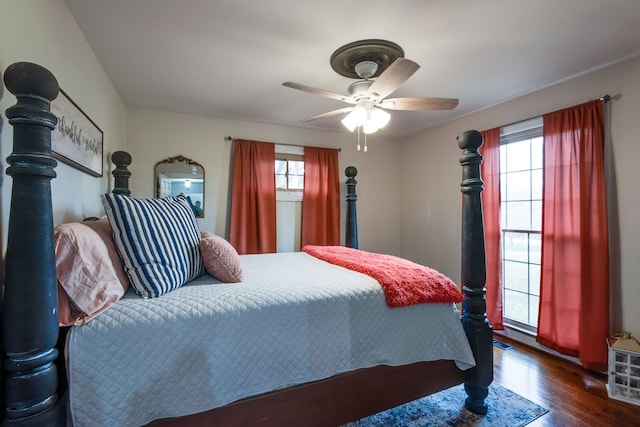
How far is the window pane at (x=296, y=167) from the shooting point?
3834 millimetres

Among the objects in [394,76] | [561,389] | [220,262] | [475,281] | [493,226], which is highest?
[394,76]

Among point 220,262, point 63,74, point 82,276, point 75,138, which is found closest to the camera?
point 82,276

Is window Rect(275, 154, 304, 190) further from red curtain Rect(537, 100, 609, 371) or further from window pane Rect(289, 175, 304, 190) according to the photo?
red curtain Rect(537, 100, 609, 371)

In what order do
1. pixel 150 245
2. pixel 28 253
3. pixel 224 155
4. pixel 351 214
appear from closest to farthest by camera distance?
pixel 28 253, pixel 150 245, pixel 351 214, pixel 224 155

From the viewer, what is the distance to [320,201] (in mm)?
3861

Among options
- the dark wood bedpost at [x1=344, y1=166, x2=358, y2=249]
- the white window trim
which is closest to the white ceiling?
the dark wood bedpost at [x1=344, y1=166, x2=358, y2=249]

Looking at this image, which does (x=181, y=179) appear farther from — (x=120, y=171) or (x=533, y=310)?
(x=533, y=310)

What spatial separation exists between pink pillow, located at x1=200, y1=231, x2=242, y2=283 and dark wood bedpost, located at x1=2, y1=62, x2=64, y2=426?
68 cm

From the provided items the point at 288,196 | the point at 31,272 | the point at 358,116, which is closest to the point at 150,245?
the point at 31,272

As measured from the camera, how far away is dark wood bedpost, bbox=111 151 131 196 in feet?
7.98

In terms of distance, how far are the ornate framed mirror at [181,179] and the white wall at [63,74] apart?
63 centimetres

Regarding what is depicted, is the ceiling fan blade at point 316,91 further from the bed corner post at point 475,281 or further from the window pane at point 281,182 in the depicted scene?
the window pane at point 281,182

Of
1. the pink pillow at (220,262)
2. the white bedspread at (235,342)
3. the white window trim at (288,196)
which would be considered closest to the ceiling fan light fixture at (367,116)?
the white bedspread at (235,342)

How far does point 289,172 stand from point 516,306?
9.70ft
